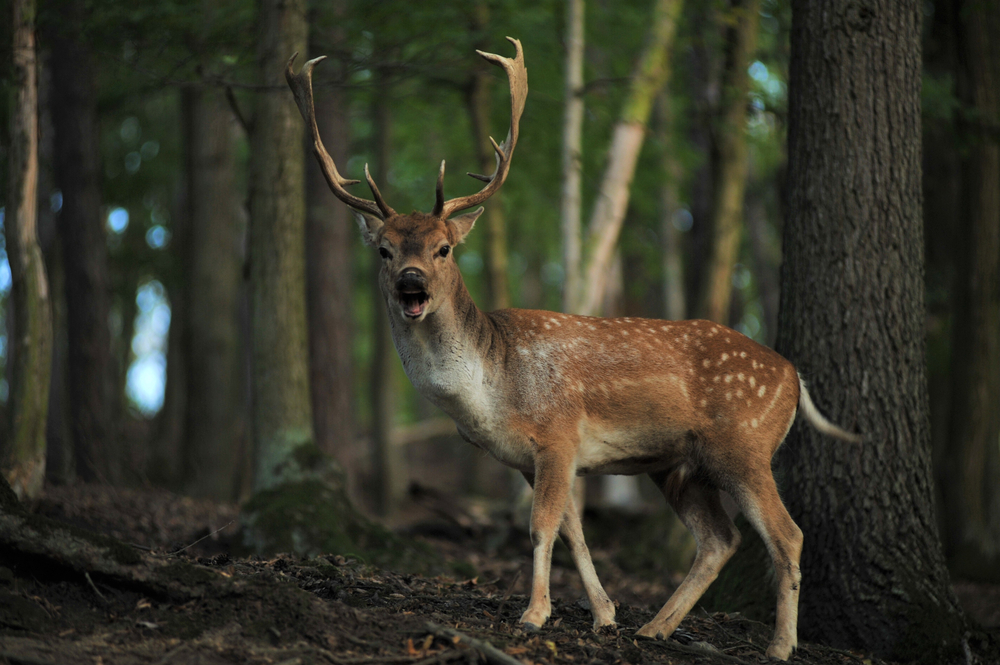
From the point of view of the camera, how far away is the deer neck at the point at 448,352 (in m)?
5.15

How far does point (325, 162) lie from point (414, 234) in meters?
0.90

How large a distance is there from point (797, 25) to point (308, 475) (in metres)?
5.15

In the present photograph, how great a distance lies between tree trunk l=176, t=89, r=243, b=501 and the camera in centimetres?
1251

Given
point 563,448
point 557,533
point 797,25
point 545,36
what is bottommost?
point 557,533

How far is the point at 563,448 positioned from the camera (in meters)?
5.12

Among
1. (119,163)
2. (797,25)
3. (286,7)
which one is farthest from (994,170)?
(119,163)

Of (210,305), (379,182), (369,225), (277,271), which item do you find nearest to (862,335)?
(369,225)

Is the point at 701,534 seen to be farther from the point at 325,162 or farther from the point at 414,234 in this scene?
the point at 325,162

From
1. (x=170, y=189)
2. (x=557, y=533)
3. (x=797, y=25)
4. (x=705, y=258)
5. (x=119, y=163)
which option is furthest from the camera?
(x=170, y=189)

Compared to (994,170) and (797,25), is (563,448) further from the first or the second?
(994,170)

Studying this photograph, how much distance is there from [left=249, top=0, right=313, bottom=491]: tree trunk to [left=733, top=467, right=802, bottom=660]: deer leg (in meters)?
3.85

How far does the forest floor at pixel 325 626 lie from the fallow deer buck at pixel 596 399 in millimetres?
343

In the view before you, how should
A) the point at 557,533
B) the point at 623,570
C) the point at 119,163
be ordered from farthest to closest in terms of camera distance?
the point at 119,163
the point at 623,570
the point at 557,533

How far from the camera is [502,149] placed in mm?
5914
